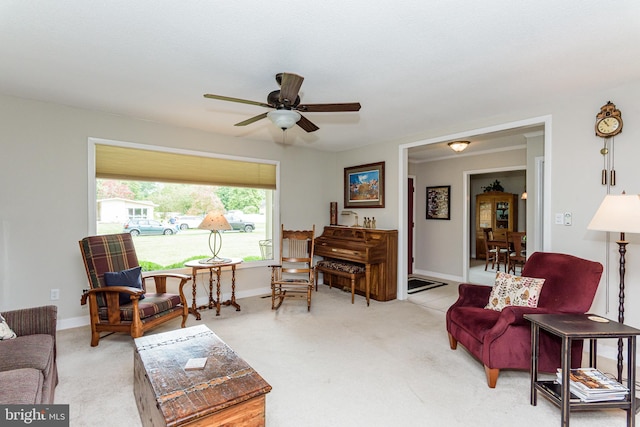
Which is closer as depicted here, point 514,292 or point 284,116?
point 284,116

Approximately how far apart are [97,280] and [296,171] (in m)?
3.26

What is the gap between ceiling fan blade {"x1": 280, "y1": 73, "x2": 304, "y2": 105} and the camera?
2.14 meters

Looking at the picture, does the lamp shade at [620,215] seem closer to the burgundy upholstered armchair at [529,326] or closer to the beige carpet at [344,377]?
the burgundy upholstered armchair at [529,326]

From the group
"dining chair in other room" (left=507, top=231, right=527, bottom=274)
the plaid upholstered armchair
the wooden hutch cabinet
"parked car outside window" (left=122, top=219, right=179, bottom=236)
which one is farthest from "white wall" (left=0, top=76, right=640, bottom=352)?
the wooden hutch cabinet

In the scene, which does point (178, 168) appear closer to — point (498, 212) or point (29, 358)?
point (29, 358)

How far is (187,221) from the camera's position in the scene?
14.9 feet

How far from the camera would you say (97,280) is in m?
3.15

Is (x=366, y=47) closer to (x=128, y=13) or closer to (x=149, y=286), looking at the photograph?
(x=128, y=13)

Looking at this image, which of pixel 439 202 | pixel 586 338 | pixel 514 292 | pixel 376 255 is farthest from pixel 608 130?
pixel 439 202

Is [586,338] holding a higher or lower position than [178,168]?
lower

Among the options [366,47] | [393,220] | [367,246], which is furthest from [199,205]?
[366,47]

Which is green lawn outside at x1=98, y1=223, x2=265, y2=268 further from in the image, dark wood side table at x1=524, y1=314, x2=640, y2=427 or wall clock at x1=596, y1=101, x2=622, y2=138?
wall clock at x1=596, y1=101, x2=622, y2=138

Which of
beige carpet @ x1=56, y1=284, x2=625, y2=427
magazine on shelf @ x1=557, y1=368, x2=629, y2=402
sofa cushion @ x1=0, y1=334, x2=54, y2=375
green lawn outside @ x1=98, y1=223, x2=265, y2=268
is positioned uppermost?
green lawn outside @ x1=98, y1=223, x2=265, y2=268

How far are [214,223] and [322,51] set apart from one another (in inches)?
102
